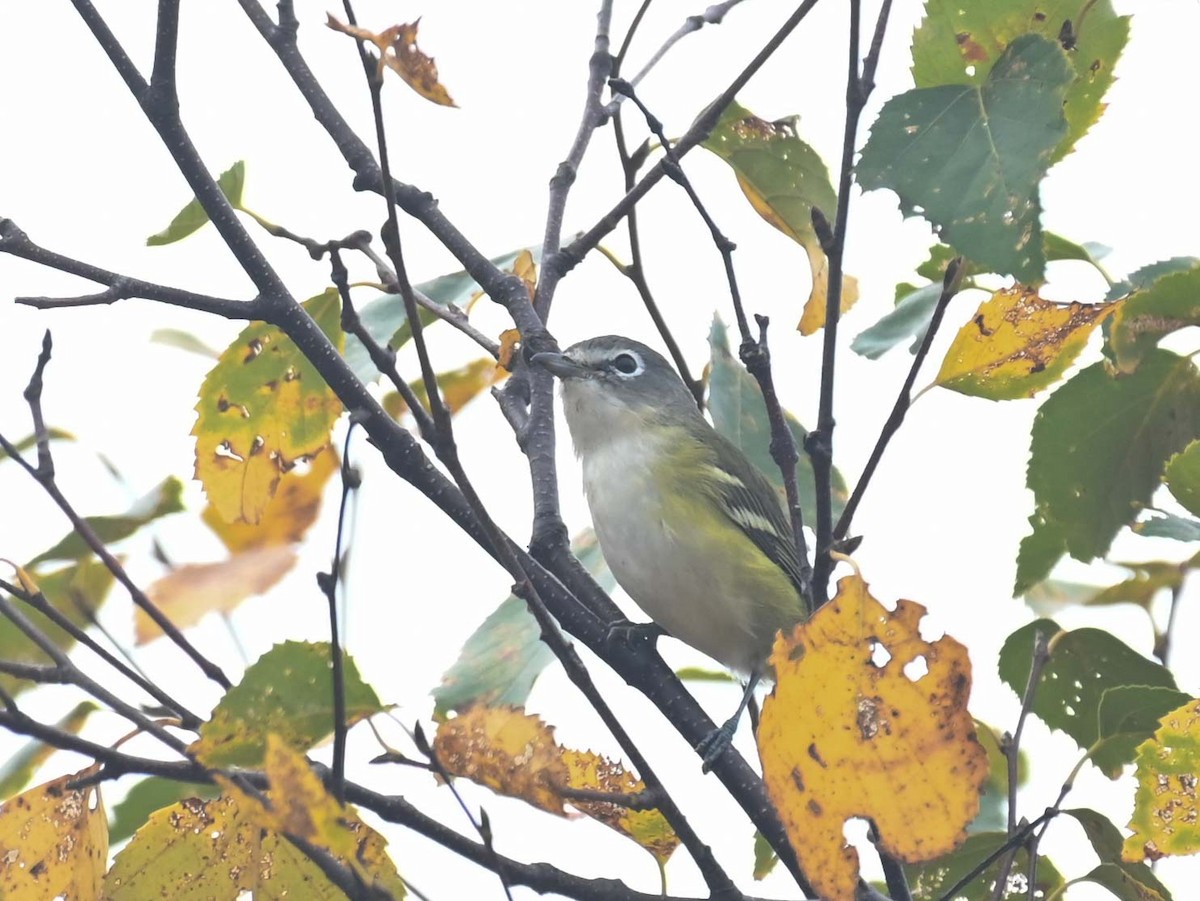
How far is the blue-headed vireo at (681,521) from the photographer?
144 inches

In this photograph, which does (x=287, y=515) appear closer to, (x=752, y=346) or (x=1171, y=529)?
(x=752, y=346)

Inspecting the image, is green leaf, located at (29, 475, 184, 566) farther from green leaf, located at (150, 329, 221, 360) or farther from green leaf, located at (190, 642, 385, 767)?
green leaf, located at (190, 642, 385, 767)

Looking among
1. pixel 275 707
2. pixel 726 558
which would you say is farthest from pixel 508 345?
pixel 726 558

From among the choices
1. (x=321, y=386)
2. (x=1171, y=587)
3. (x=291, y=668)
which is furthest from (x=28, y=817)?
(x=1171, y=587)

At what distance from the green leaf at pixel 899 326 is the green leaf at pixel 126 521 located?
1.39 meters

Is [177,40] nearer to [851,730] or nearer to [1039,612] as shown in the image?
[851,730]

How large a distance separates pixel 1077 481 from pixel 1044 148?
71 centimetres

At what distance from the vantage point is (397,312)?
274cm

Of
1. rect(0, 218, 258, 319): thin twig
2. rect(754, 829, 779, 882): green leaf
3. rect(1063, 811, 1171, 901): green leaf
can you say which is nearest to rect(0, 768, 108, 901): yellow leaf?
rect(0, 218, 258, 319): thin twig

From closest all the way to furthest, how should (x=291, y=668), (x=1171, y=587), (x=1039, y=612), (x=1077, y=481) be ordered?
(x=291, y=668)
(x=1077, y=481)
(x=1171, y=587)
(x=1039, y=612)

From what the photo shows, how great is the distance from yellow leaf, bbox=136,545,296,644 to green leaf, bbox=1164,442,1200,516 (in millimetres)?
1572

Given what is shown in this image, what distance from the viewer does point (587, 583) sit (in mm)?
2832

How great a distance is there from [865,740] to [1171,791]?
21.5 inches

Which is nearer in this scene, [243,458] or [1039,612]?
[243,458]
